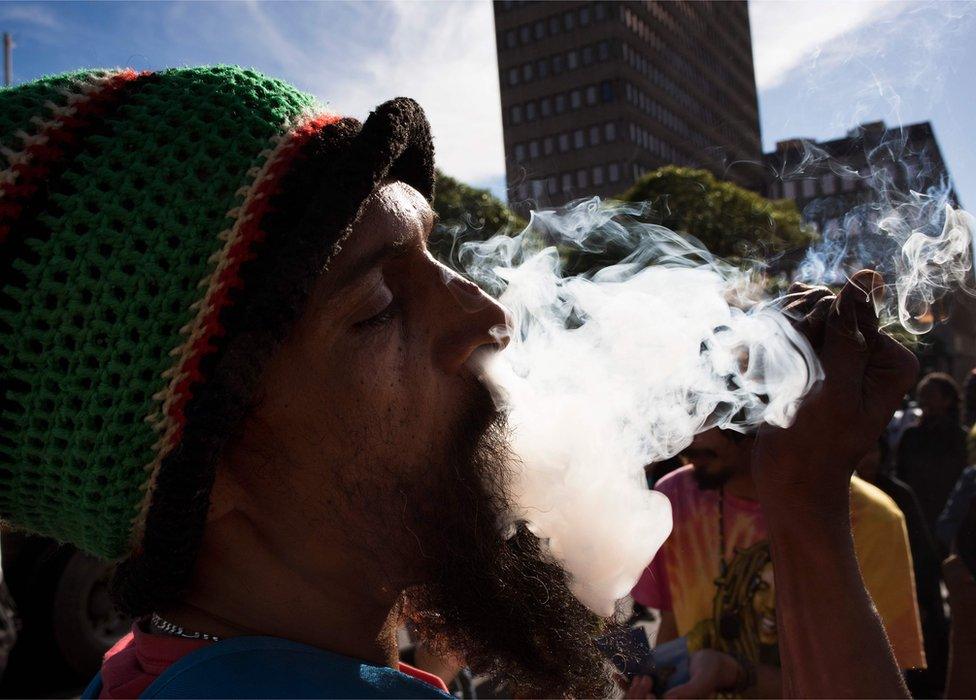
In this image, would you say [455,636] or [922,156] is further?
[922,156]

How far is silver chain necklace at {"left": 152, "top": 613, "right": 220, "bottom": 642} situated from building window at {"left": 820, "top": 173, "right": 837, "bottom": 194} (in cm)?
172

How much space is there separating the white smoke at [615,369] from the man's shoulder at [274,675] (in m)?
0.42

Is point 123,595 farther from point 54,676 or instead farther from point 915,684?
point 54,676

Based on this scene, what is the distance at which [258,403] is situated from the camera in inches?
45.3

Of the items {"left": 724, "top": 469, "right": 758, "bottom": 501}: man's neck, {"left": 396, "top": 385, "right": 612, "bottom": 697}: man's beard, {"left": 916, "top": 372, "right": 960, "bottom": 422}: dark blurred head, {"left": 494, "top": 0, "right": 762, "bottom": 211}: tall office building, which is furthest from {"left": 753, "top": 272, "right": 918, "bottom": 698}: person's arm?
{"left": 916, "top": 372, "right": 960, "bottom": 422}: dark blurred head

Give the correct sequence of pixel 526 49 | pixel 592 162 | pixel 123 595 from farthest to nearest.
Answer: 1. pixel 592 162
2. pixel 526 49
3. pixel 123 595

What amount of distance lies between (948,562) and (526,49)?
1555 inches

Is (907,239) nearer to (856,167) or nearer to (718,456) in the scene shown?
Result: (856,167)

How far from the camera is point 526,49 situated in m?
39.2

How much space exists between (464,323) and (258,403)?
362 millimetres

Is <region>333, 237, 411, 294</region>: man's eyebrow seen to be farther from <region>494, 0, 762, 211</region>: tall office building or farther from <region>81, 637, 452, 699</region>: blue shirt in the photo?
<region>494, 0, 762, 211</region>: tall office building

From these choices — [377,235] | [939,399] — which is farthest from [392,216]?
[939,399]

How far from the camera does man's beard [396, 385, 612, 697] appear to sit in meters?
1.26

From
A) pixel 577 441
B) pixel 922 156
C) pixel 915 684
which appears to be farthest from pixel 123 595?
pixel 915 684
